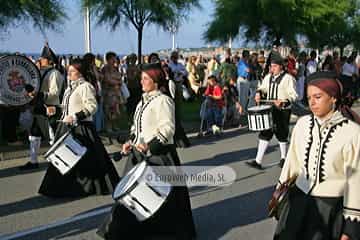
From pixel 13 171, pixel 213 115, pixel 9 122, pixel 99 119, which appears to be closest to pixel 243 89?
pixel 213 115

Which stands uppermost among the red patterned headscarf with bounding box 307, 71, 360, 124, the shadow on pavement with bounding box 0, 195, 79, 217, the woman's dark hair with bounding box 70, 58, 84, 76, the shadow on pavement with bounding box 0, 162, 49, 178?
the woman's dark hair with bounding box 70, 58, 84, 76

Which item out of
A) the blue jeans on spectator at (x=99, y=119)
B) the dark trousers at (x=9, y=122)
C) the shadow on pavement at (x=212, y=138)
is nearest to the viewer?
the dark trousers at (x=9, y=122)

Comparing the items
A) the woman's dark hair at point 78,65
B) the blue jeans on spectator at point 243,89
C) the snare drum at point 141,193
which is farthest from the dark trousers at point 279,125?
the blue jeans on spectator at point 243,89

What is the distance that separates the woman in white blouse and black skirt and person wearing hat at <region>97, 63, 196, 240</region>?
1.46 metres

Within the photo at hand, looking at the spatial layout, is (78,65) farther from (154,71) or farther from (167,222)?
(167,222)

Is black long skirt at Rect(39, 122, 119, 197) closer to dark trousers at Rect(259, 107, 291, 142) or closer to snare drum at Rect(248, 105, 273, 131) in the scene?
snare drum at Rect(248, 105, 273, 131)

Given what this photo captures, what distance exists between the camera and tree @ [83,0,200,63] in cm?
1487

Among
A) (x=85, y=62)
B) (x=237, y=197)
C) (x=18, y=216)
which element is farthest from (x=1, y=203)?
(x=237, y=197)

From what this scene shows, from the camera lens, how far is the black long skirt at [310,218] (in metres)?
3.04

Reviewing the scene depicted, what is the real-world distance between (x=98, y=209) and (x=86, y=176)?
590 millimetres

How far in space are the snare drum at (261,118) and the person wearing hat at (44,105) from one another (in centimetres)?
275

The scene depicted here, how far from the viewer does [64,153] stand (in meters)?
5.23

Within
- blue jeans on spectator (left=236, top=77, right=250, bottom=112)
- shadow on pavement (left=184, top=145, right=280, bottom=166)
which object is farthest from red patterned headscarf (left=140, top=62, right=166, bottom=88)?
blue jeans on spectator (left=236, top=77, right=250, bottom=112)

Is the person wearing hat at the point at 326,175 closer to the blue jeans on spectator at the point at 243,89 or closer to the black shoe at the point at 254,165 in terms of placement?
the black shoe at the point at 254,165
